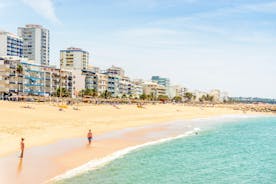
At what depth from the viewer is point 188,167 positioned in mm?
27219

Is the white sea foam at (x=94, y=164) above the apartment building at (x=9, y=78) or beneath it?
beneath

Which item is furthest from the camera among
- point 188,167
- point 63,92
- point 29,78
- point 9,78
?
point 63,92

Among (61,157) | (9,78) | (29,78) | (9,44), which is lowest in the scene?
(61,157)

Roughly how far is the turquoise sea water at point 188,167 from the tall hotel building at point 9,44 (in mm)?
141696

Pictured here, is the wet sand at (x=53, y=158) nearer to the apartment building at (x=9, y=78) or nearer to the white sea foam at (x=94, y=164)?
the white sea foam at (x=94, y=164)

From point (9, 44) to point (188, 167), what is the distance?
157 m

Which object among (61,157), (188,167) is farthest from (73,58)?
(188,167)

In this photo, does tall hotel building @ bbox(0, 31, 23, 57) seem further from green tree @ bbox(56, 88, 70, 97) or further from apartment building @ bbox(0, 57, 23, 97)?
apartment building @ bbox(0, 57, 23, 97)

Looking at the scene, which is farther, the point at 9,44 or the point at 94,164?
the point at 9,44

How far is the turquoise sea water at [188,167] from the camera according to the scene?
74.4 ft

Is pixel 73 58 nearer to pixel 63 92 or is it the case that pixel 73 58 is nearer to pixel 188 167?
pixel 63 92

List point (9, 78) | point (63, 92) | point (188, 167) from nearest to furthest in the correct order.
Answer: point (188, 167) → point (9, 78) → point (63, 92)

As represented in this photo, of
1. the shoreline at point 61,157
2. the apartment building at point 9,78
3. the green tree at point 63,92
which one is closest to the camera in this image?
the shoreline at point 61,157

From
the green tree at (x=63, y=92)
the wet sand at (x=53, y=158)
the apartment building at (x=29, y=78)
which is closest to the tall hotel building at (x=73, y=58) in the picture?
the apartment building at (x=29, y=78)
